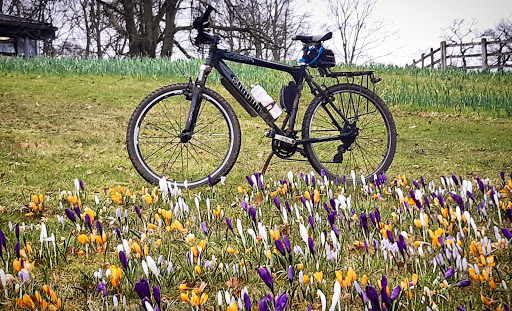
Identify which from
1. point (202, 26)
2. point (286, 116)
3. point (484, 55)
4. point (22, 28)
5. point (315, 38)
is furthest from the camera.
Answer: point (22, 28)

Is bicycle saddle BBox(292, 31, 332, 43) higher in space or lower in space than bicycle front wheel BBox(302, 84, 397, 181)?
higher

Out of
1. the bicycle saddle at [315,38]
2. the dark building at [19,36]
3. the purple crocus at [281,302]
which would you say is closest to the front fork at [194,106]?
the bicycle saddle at [315,38]

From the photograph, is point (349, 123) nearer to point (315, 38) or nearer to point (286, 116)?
point (286, 116)

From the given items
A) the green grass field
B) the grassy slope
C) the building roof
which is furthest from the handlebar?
the building roof

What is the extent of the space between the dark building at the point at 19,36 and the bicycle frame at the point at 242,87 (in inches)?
937

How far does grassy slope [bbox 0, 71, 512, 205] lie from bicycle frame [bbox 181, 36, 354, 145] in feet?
2.97

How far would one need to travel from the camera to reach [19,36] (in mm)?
27078

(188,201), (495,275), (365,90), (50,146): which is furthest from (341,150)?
(50,146)

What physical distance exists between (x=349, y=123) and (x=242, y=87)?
134 centimetres

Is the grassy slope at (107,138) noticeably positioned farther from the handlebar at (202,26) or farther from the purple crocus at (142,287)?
the purple crocus at (142,287)

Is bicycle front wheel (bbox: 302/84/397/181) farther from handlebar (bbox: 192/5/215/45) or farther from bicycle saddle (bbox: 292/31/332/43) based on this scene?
handlebar (bbox: 192/5/215/45)

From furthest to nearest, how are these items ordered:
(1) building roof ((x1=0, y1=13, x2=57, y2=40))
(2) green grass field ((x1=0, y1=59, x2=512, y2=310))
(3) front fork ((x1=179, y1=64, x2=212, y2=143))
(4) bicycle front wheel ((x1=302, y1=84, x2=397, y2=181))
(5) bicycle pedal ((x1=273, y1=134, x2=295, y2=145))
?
(1) building roof ((x1=0, y1=13, x2=57, y2=40)), (4) bicycle front wheel ((x1=302, y1=84, x2=397, y2=181)), (5) bicycle pedal ((x1=273, y1=134, x2=295, y2=145)), (3) front fork ((x1=179, y1=64, x2=212, y2=143)), (2) green grass field ((x1=0, y1=59, x2=512, y2=310))

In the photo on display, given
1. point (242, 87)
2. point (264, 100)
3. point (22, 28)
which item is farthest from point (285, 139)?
point (22, 28)

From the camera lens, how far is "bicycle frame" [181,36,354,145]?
15.3ft
